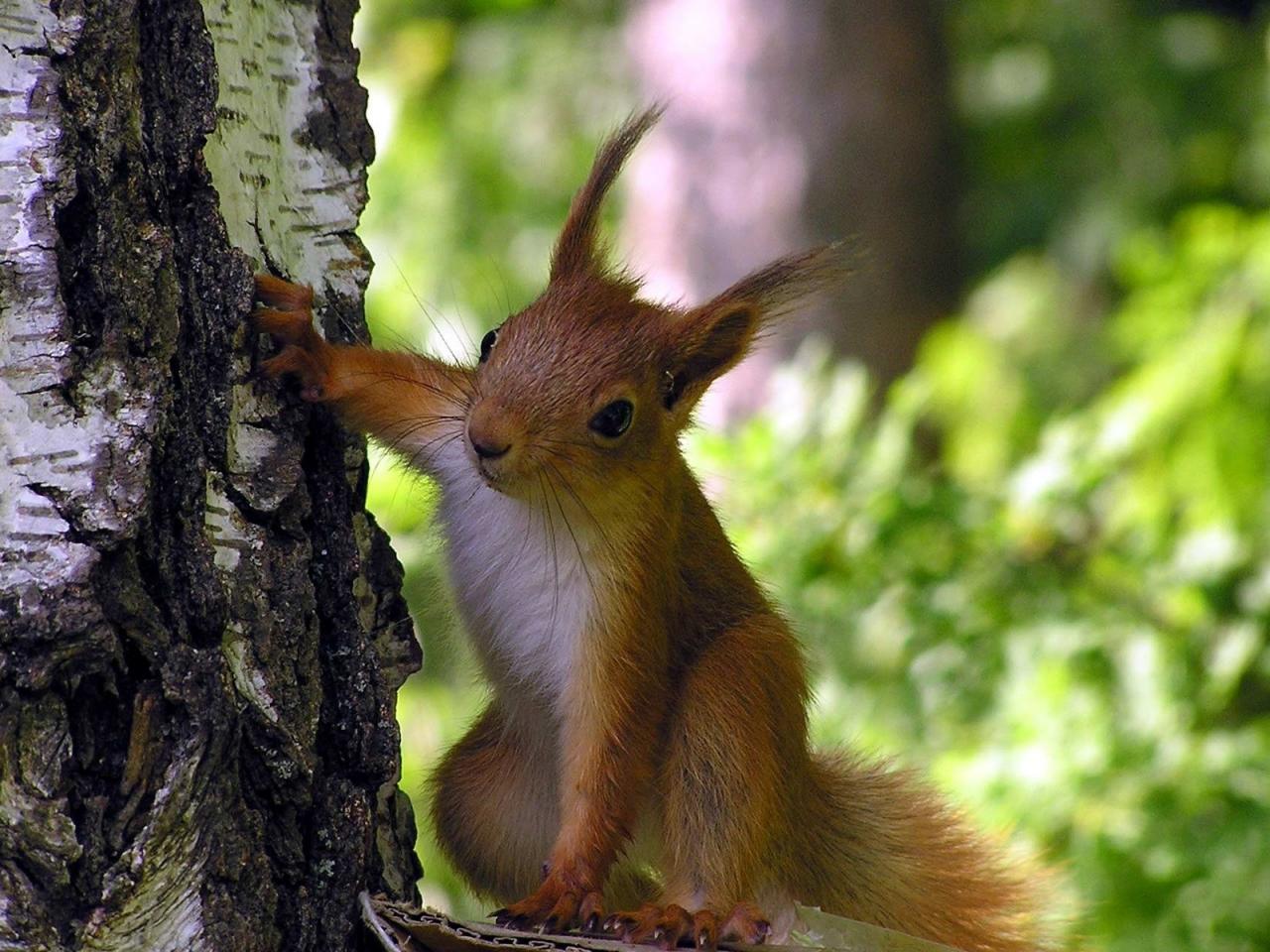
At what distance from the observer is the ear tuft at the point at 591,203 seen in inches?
83.3

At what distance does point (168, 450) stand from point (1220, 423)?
2755 mm

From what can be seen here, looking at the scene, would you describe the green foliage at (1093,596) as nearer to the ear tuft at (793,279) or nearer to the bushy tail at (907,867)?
the bushy tail at (907,867)

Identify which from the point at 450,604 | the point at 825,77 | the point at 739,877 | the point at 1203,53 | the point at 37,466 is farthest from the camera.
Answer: the point at 1203,53

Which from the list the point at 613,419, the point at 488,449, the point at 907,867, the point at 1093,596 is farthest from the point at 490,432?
the point at 1093,596

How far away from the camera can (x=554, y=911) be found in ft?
5.82

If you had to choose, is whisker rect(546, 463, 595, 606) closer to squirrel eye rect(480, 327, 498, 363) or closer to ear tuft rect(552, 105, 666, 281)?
squirrel eye rect(480, 327, 498, 363)

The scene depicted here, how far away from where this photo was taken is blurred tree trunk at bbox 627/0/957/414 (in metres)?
5.50

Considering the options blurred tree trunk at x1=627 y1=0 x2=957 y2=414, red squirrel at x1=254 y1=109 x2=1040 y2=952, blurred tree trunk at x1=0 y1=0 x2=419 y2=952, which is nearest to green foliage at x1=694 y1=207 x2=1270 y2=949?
red squirrel at x1=254 y1=109 x2=1040 y2=952

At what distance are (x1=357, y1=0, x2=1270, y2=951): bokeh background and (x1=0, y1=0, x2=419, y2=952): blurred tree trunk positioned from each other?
64 cm

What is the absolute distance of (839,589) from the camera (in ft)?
11.0

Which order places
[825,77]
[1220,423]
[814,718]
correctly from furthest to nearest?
1. [825,77]
2. [1220,423]
3. [814,718]

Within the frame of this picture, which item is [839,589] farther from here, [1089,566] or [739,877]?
[739,877]

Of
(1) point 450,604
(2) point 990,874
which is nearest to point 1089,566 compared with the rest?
(2) point 990,874

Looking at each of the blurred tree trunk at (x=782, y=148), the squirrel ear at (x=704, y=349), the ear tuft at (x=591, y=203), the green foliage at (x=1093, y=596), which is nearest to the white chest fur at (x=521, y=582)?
the squirrel ear at (x=704, y=349)
